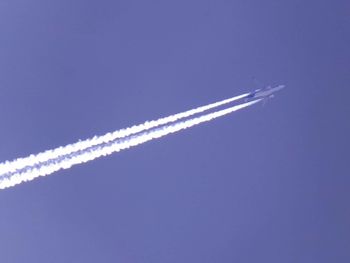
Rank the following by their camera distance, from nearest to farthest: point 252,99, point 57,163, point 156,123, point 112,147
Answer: point 57,163 < point 112,147 < point 156,123 < point 252,99

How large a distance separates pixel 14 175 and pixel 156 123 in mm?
12453

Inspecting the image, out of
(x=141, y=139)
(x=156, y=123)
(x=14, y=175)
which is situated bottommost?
(x=14, y=175)

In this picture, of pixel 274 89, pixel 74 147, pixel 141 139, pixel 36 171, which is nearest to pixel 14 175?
pixel 36 171

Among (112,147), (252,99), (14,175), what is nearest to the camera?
(14,175)

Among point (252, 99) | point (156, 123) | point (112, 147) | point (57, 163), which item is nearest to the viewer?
point (57, 163)

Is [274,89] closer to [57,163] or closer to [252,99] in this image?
[252,99]

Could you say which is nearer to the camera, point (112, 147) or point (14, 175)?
point (14, 175)

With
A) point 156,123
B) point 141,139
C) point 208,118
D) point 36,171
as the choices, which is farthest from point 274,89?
point 36,171

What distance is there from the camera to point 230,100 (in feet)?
153

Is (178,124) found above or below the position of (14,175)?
above

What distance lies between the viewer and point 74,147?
37.7m

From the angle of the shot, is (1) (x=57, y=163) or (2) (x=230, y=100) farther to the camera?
(2) (x=230, y=100)

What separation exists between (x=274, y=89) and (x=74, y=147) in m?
17.9

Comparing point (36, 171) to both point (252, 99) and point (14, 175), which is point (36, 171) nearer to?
point (14, 175)
